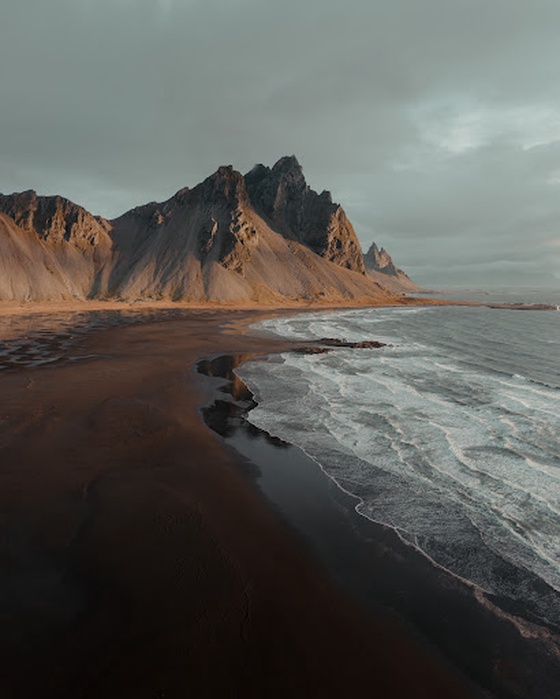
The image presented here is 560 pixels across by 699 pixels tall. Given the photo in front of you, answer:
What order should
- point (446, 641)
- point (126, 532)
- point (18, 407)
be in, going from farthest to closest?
1. point (18, 407)
2. point (126, 532)
3. point (446, 641)

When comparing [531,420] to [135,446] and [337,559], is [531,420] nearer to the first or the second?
[337,559]

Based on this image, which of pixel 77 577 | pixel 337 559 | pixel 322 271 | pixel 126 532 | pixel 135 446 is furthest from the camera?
pixel 322 271

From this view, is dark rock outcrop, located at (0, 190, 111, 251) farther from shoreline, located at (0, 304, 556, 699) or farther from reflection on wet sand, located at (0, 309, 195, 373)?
shoreline, located at (0, 304, 556, 699)

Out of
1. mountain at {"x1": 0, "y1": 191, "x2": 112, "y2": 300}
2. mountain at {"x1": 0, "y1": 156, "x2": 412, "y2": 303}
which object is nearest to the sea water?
mountain at {"x1": 0, "y1": 156, "x2": 412, "y2": 303}

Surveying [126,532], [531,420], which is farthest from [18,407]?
[531,420]

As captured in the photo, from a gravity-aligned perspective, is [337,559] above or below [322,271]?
below

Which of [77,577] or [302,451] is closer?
[77,577]

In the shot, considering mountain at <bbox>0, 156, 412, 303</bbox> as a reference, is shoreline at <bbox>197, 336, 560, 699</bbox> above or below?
below

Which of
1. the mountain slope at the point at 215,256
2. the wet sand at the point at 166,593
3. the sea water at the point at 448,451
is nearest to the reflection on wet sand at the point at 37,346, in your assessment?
the sea water at the point at 448,451

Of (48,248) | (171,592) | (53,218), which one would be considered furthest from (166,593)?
(53,218)
